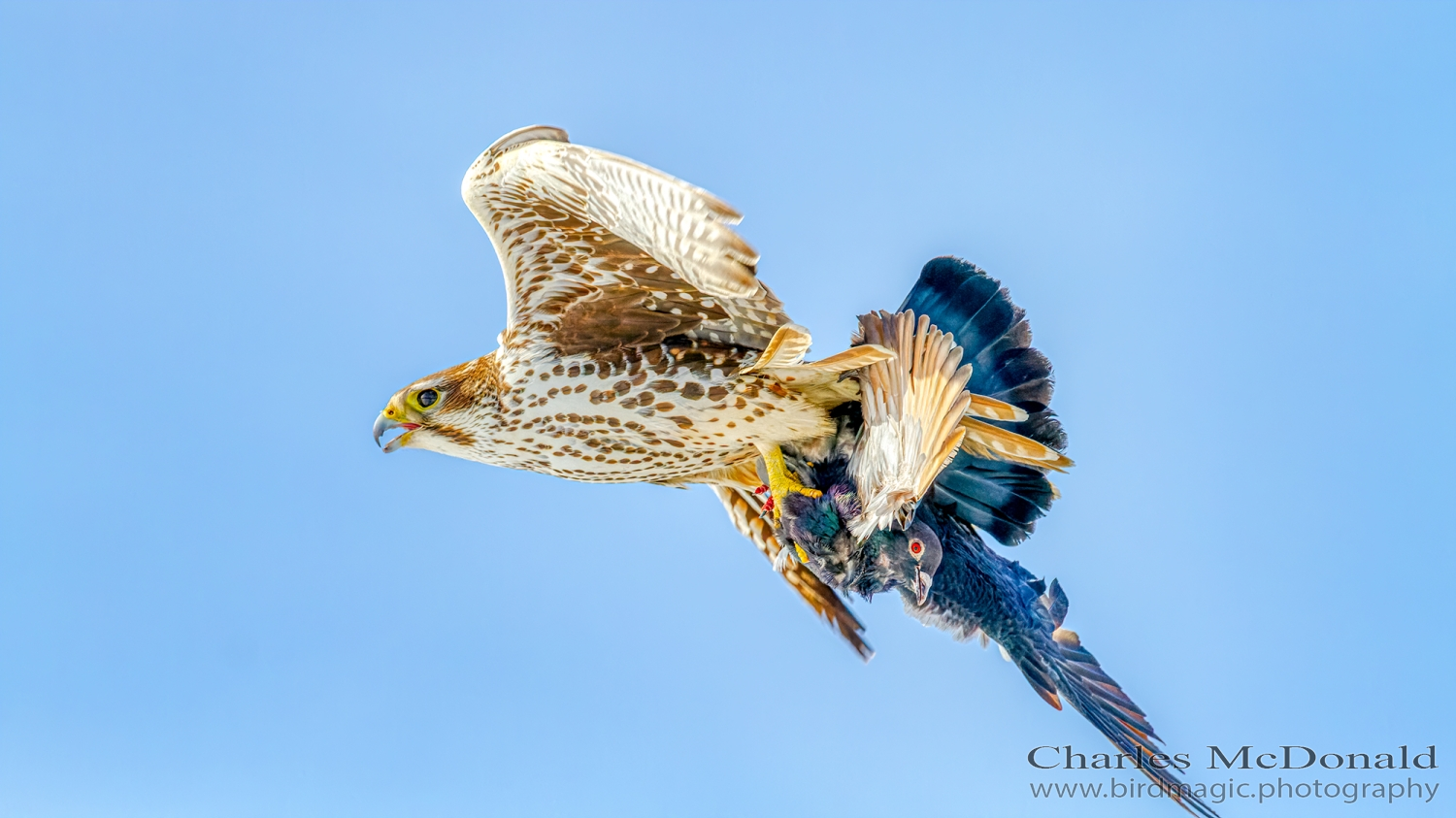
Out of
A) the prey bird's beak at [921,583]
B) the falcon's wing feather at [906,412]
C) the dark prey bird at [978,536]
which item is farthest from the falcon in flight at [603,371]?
the prey bird's beak at [921,583]

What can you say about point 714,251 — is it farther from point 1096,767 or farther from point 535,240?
point 1096,767

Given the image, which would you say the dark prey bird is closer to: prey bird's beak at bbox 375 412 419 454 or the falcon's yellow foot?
the falcon's yellow foot

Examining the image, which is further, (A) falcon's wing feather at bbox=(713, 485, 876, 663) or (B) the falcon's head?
(A) falcon's wing feather at bbox=(713, 485, 876, 663)

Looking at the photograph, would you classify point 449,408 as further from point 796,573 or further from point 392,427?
point 796,573

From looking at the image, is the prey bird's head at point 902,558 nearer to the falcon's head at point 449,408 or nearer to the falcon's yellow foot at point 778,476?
the falcon's yellow foot at point 778,476

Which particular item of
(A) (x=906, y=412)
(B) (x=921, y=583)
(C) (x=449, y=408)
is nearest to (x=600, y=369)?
(C) (x=449, y=408)

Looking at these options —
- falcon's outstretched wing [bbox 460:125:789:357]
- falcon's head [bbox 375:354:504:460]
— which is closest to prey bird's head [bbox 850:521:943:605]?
falcon's outstretched wing [bbox 460:125:789:357]
